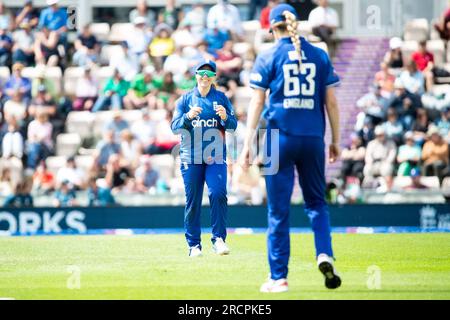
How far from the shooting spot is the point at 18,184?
Result: 2066 cm

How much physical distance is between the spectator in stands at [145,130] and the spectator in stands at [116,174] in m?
0.71

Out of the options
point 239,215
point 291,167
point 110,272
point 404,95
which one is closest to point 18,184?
point 239,215

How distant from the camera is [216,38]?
73.5 feet

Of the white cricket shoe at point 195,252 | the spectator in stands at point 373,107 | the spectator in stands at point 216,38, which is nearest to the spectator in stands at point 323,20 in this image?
the spectator in stands at point 373,107

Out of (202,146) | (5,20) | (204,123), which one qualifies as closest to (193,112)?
(204,123)

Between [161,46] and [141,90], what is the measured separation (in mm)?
1158

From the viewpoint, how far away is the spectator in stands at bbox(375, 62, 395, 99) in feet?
70.0

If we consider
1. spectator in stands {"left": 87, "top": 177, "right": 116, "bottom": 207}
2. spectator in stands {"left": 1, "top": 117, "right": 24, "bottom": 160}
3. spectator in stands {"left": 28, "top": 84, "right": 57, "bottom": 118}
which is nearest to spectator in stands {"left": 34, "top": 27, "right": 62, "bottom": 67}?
spectator in stands {"left": 28, "top": 84, "right": 57, "bottom": 118}

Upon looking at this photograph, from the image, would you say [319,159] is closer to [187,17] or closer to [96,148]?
[96,148]

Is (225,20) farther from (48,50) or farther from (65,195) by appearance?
(65,195)

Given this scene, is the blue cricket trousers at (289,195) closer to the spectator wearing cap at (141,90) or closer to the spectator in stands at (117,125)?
the spectator in stands at (117,125)

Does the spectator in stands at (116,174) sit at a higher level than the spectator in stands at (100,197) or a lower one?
higher

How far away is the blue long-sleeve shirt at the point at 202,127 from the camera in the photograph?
514 inches

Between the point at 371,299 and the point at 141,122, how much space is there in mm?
12233
